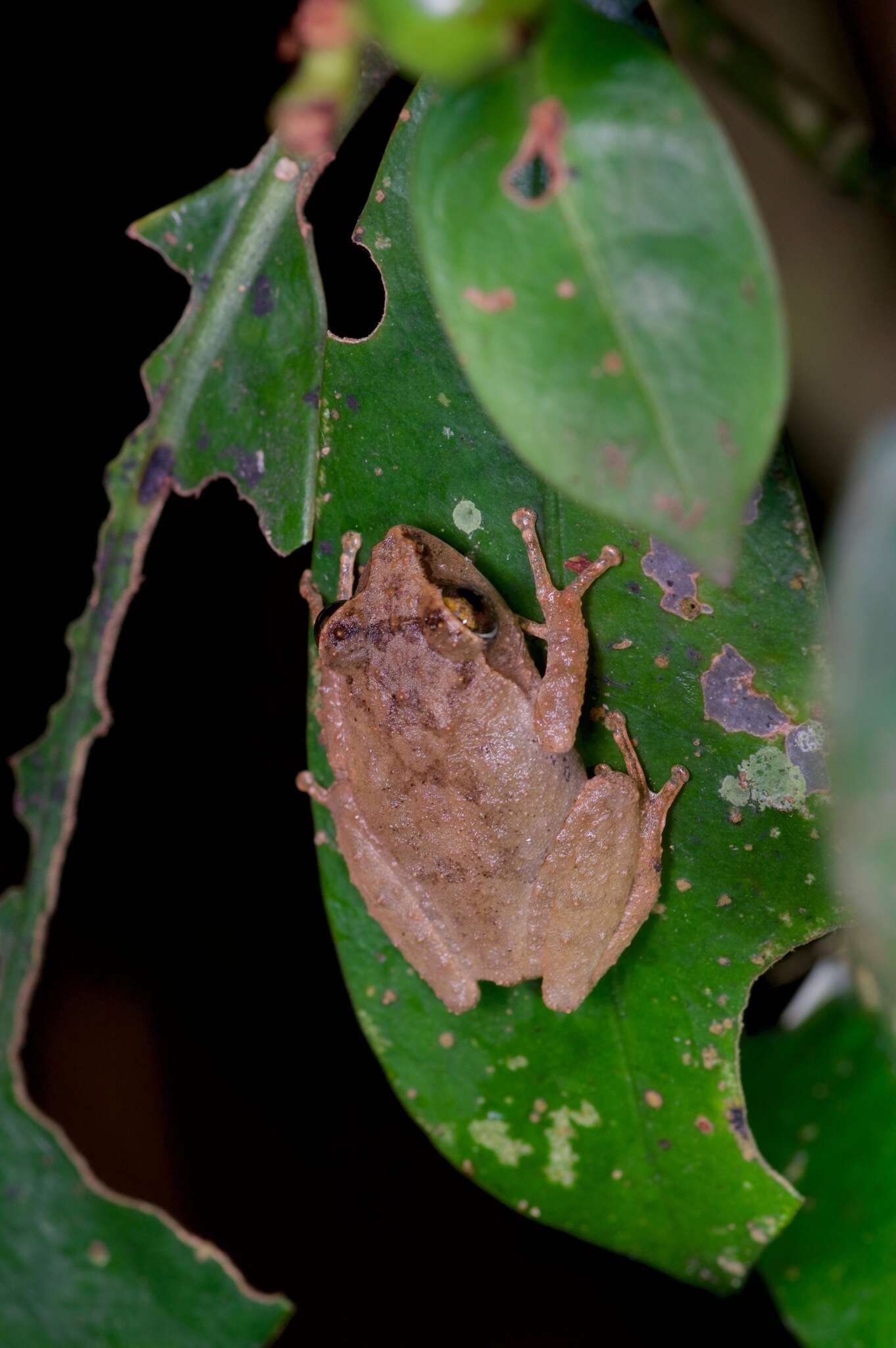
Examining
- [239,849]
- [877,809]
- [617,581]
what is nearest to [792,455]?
[617,581]

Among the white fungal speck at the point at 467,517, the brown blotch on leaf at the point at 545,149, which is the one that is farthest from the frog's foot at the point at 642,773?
the brown blotch on leaf at the point at 545,149

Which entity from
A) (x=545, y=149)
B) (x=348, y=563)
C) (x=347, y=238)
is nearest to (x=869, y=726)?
(x=545, y=149)

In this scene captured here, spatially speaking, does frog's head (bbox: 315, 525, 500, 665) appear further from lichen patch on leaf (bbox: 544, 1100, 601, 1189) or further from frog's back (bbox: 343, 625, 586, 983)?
lichen patch on leaf (bbox: 544, 1100, 601, 1189)

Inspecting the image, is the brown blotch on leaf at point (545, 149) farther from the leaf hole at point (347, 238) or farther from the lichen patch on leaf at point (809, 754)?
the leaf hole at point (347, 238)

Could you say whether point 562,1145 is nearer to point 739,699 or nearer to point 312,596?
point 739,699

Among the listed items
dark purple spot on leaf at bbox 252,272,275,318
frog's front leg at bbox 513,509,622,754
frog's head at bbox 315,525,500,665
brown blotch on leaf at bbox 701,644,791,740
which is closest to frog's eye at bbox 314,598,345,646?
frog's head at bbox 315,525,500,665

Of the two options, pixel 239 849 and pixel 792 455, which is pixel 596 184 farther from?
pixel 239 849

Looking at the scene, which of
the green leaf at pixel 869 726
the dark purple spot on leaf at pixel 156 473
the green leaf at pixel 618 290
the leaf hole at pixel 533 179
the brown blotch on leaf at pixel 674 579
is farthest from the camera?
the dark purple spot on leaf at pixel 156 473

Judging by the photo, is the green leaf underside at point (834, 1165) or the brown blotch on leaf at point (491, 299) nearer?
the brown blotch on leaf at point (491, 299)
